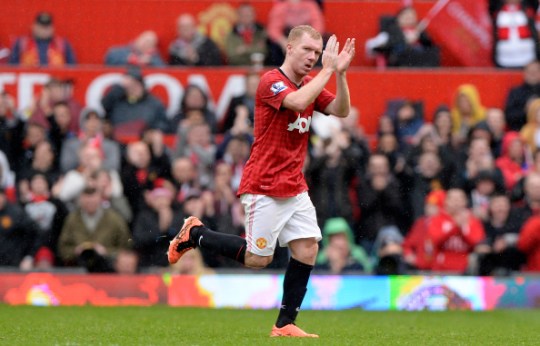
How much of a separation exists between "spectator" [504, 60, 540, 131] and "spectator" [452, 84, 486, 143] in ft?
1.63

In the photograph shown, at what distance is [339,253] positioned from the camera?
13.1 meters

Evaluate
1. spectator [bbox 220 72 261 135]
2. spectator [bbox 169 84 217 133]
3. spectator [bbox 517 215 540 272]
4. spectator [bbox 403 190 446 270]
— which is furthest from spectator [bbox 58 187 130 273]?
spectator [bbox 517 215 540 272]

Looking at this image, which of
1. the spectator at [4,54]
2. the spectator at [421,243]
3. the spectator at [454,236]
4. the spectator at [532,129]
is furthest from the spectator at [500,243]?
the spectator at [4,54]

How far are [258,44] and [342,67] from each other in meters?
8.42

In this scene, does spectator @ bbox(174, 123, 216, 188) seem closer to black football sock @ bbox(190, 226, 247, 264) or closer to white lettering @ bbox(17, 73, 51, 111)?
white lettering @ bbox(17, 73, 51, 111)

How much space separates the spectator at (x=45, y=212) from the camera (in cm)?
1365

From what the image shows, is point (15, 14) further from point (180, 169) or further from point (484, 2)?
point (484, 2)

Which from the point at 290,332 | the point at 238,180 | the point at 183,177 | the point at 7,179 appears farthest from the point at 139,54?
the point at 290,332

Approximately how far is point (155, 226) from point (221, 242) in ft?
16.2

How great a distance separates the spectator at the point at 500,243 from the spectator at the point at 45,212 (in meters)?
4.54

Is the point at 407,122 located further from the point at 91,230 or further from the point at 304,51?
the point at 304,51

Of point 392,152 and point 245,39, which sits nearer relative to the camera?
point 392,152

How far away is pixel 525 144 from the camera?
14.8m

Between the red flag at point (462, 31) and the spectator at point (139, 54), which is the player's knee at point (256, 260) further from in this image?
the red flag at point (462, 31)
